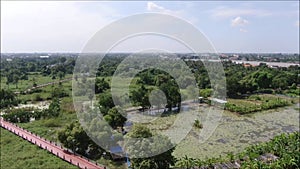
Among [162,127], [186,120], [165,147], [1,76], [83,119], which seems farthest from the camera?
[1,76]

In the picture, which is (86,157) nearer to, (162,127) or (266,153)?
(162,127)

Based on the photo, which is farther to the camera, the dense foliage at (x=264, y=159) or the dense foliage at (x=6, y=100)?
the dense foliage at (x=6, y=100)

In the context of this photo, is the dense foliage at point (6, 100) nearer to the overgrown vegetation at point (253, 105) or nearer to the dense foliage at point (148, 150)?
the overgrown vegetation at point (253, 105)

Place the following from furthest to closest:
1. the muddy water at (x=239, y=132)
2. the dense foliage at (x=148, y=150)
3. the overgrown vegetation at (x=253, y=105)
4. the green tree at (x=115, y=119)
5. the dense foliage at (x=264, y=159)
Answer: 1. the overgrown vegetation at (x=253, y=105)
2. the green tree at (x=115, y=119)
3. the muddy water at (x=239, y=132)
4. the dense foliage at (x=264, y=159)
5. the dense foliage at (x=148, y=150)

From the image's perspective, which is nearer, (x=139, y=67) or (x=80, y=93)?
(x=80, y=93)

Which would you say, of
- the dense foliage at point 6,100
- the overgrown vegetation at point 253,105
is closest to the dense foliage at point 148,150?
the overgrown vegetation at point 253,105

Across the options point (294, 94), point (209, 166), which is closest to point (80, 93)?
point (209, 166)

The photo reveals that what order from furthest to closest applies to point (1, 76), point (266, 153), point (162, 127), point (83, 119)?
point (1, 76) < point (162, 127) < point (83, 119) < point (266, 153)

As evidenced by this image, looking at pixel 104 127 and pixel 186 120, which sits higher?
Result: pixel 104 127
